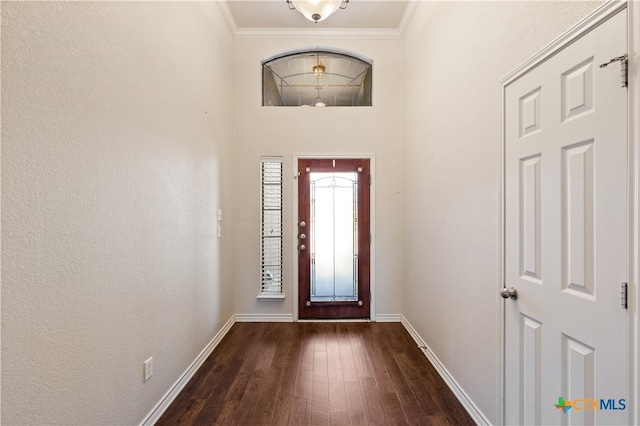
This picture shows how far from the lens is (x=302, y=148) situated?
3.41 meters

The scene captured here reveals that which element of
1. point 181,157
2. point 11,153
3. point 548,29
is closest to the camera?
point 11,153

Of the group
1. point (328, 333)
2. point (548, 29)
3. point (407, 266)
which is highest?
point (548, 29)

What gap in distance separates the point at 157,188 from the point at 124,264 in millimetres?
528

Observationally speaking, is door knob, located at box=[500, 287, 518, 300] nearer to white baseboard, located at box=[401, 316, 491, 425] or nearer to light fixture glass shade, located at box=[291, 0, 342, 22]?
white baseboard, located at box=[401, 316, 491, 425]

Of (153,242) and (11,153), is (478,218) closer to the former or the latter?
(153,242)

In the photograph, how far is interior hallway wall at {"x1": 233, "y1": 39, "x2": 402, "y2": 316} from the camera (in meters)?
3.41

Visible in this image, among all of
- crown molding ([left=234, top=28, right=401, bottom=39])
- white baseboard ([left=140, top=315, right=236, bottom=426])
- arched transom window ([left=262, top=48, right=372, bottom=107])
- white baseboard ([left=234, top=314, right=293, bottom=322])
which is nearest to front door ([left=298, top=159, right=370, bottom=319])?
white baseboard ([left=234, top=314, right=293, bottom=322])

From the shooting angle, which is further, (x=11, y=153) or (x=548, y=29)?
(x=548, y=29)

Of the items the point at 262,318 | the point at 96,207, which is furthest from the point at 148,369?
the point at 262,318

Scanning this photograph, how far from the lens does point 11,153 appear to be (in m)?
0.94

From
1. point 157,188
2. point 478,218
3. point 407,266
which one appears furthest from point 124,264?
point 407,266

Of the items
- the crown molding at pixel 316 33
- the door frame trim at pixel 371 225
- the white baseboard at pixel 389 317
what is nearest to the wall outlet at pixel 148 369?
the door frame trim at pixel 371 225

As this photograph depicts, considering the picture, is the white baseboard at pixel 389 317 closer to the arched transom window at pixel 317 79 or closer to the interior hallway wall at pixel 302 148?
the interior hallway wall at pixel 302 148

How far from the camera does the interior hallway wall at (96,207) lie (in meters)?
0.98
